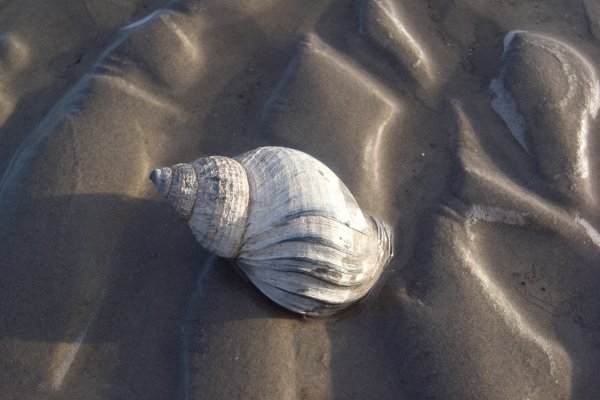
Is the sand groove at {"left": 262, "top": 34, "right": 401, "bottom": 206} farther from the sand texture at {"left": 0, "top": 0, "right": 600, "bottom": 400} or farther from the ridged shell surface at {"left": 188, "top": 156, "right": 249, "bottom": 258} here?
the ridged shell surface at {"left": 188, "top": 156, "right": 249, "bottom": 258}

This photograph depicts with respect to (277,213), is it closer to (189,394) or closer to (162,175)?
(162,175)

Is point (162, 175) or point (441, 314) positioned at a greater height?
point (162, 175)

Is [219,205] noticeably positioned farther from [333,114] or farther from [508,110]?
[508,110]

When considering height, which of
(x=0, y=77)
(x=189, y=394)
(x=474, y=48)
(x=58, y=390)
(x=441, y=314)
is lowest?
(x=58, y=390)

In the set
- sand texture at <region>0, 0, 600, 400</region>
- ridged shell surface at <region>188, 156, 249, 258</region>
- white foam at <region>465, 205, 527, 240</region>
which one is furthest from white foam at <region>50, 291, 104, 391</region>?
white foam at <region>465, 205, 527, 240</region>

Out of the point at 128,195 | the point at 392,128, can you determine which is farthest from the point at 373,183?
the point at 128,195

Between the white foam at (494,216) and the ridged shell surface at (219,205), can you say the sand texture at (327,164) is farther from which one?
the ridged shell surface at (219,205)

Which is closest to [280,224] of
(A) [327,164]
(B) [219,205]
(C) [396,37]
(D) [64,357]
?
(B) [219,205]

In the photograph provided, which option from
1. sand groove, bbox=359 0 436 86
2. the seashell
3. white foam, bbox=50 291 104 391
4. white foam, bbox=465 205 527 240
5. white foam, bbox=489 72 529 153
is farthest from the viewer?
sand groove, bbox=359 0 436 86
